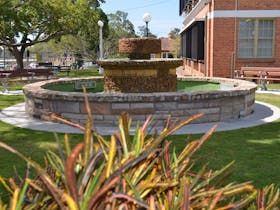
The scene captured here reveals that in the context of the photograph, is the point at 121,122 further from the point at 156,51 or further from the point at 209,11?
the point at 209,11

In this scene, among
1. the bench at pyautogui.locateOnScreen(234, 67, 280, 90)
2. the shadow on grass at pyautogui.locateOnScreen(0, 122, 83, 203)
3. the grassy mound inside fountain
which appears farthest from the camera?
the bench at pyautogui.locateOnScreen(234, 67, 280, 90)

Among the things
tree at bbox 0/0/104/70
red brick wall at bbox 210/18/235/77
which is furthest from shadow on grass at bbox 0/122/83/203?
A: tree at bbox 0/0/104/70

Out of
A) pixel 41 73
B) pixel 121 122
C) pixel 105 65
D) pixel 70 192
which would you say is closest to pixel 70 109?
pixel 105 65

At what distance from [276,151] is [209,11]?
15.7 m

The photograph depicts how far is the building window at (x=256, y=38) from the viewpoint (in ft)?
66.2

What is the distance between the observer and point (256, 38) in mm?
20312

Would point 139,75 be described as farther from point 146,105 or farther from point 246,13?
point 246,13

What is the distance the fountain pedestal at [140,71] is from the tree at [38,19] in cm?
2164

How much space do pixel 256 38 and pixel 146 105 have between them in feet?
44.7

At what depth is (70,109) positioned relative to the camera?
903 centimetres

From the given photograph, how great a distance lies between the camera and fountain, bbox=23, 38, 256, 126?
28.4 ft

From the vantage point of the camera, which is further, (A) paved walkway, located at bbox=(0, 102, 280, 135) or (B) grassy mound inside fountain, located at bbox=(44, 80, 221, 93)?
(B) grassy mound inside fountain, located at bbox=(44, 80, 221, 93)

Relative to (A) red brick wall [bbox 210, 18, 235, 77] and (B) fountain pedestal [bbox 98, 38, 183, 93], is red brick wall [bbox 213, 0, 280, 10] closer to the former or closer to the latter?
(A) red brick wall [bbox 210, 18, 235, 77]

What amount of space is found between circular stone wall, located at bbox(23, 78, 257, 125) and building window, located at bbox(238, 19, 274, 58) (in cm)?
1155
